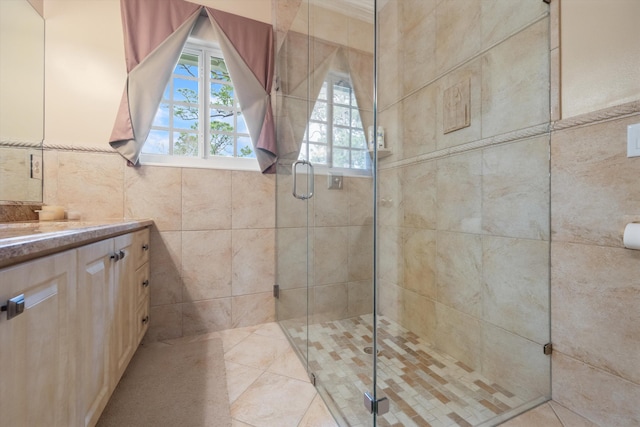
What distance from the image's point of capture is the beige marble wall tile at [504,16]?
123 centimetres

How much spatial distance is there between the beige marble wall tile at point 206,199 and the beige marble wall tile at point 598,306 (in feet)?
6.53

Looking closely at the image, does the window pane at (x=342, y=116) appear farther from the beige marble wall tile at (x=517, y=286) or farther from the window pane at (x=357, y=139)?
A: the beige marble wall tile at (x=517, y=286)

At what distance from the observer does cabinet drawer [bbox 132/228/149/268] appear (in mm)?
1431

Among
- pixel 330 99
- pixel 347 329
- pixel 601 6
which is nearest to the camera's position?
pixel 601 6

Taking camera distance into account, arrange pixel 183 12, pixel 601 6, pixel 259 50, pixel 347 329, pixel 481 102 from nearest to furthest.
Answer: pixel 601 6 < pixel 481 102 < pixel 347 329 < pixel 183 12 < pixel 259 50

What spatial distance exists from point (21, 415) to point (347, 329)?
1.33 m

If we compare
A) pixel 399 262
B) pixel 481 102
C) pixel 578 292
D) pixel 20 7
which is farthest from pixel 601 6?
pixel 20 7

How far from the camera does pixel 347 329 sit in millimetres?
1585

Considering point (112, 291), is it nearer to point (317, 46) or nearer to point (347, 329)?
Result: point (347, 329)

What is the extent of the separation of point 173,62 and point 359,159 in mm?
1475

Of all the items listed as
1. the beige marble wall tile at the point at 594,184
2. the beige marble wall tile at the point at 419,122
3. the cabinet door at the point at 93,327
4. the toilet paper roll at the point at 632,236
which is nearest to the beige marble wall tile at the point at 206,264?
the cabinet door at the point at 93,327

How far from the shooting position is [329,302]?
1661mm

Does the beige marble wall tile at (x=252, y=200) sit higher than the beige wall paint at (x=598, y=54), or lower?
lower

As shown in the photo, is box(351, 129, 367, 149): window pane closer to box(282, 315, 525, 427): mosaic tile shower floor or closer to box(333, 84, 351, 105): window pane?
box(333, 84, 351, 105): window pane
